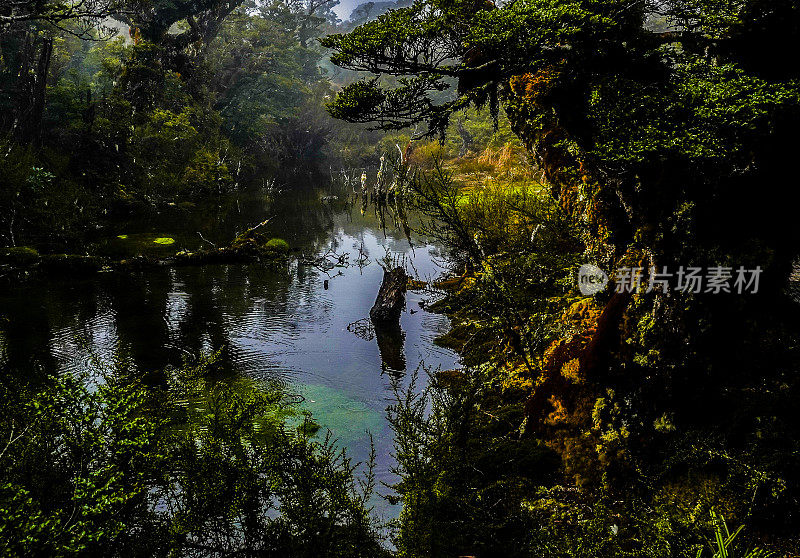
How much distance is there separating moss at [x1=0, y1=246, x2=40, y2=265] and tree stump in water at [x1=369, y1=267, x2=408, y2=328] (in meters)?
8.05

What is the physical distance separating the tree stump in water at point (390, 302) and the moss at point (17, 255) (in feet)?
26.4

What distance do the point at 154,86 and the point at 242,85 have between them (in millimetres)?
9638

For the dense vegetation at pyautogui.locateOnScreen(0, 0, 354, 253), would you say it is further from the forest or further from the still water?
the forest

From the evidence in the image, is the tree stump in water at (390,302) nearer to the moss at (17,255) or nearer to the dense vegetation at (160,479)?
the dense vegetation at (160,479)

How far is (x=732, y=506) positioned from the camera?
3.85 m

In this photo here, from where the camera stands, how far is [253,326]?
31.0 ft

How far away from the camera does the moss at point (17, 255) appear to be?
1129 centimetres

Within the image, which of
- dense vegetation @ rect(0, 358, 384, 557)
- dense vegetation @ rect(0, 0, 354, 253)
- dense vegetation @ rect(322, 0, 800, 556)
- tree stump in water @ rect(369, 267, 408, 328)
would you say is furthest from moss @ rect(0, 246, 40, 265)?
dense vegetation @ rect(322, 0, 800, 556)

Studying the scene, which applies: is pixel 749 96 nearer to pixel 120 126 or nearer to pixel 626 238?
pixel 626 238

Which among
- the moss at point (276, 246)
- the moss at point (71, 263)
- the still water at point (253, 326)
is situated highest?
the moss at point (276, 246)

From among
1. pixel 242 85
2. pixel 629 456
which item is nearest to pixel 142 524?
pixel 629 456

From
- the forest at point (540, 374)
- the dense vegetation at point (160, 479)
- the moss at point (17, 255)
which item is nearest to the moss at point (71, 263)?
the moss at point (17, 255)

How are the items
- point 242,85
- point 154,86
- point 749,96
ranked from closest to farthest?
point 749,96 → point 154,86 → point 242,85

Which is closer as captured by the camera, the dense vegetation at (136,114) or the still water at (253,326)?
the still water at (253,326)
